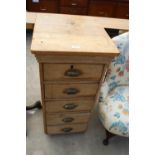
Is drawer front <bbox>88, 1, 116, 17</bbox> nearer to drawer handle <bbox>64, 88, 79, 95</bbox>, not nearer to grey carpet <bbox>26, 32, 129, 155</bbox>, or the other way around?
grey carpet <bbox>26, 32, 129, 155</bbox>

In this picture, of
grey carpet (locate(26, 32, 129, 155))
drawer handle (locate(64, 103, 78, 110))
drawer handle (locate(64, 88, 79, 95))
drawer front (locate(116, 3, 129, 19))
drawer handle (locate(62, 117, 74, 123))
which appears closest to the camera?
drawer handle (locate(64, 88, 79, 95))

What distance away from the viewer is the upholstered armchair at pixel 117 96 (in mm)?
1072

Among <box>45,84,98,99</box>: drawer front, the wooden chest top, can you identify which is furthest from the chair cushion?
the wooden chest top

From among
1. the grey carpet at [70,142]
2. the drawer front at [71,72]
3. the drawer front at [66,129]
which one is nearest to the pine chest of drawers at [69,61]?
the drawer front at [71,72]

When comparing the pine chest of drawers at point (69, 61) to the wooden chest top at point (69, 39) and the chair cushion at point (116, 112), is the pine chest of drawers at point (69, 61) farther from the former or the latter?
the chair cushion at point (116, 112)

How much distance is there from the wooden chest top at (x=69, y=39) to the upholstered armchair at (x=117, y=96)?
291mm

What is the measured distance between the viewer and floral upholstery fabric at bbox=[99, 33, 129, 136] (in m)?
1.07

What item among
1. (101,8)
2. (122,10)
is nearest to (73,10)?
(101,8)

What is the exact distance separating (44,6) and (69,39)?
5.86 ft

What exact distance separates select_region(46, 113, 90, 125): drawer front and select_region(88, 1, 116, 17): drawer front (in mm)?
1773
